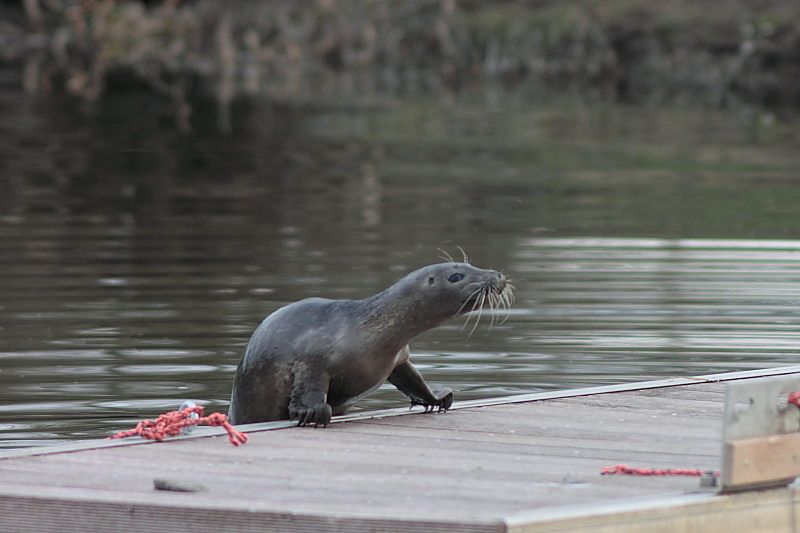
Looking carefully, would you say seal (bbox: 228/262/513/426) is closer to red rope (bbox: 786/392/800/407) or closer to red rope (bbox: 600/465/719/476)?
red rope (bbox: 600/465/719/476)

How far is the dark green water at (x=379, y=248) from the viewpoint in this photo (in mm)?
8875

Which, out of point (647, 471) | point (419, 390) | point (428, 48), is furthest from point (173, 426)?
point (428, 48)

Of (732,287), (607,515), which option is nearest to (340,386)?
(607,515)

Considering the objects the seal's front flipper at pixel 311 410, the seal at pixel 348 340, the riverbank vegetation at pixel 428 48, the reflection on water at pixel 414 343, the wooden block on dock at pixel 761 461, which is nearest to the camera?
the wooden block on dock at pixel 761 461

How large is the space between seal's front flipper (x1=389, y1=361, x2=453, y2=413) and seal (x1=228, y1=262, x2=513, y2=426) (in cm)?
15

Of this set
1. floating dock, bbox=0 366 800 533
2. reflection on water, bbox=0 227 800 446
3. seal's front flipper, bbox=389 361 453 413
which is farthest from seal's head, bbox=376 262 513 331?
reflection on water, bbox=0 227 800 446

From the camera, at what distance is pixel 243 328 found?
32.8ft

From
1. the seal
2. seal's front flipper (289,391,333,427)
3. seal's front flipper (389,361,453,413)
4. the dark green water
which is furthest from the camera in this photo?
the dark green water

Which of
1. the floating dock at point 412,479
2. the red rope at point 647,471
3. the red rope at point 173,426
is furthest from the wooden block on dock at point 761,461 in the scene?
the red rope at point 173,426

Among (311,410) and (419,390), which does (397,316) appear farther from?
(311,410)

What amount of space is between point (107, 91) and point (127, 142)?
1479 centimetres

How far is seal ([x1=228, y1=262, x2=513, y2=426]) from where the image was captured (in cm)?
627

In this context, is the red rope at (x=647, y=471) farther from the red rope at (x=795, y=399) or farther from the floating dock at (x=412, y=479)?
the red rope at (x=795, y=399)

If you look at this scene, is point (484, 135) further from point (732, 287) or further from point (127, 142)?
point (732, 287)
